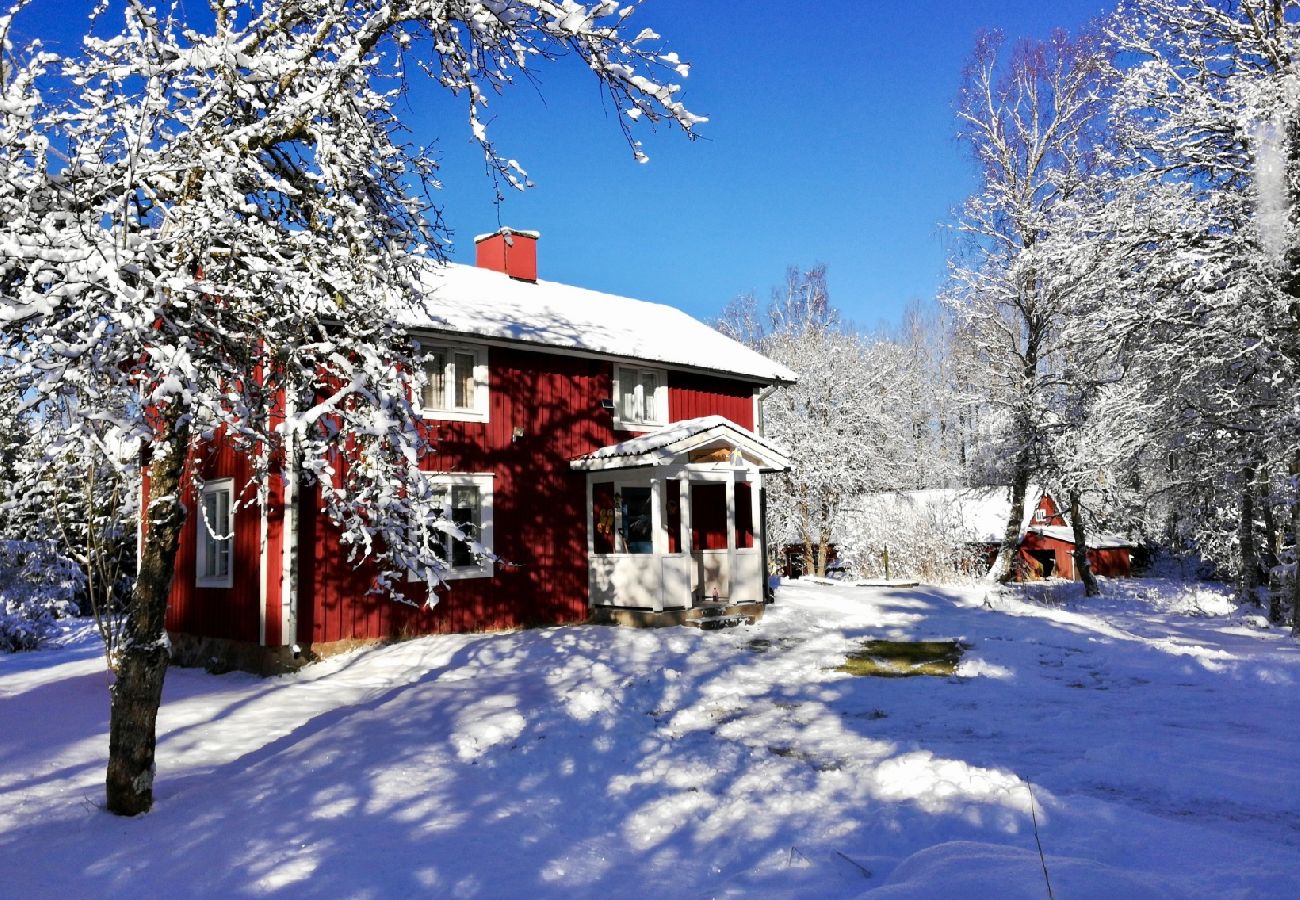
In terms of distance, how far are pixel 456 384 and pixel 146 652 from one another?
8.78 m

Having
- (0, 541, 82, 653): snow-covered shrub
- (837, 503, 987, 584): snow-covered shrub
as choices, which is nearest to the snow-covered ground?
(0, 541, 82, 653): snow-covered shrub

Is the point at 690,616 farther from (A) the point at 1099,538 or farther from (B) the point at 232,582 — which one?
(A) the point at 1099,538

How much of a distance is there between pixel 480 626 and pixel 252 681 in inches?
138

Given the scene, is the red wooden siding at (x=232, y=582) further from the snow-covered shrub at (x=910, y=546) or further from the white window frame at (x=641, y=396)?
the snow-covered shrub at (x=910, y=546)

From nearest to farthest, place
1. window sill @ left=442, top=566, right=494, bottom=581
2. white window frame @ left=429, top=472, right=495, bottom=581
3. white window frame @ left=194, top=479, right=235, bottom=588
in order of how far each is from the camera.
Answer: white window frame @ left=194, top=479, right=235, bottom=588 → window sill @ left=442, top=566, right=494, bottom=581 → white window frame @ left=429, top=472, right=495, bottom=581

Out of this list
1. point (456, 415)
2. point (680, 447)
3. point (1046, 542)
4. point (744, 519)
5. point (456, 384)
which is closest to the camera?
point (456, 415)

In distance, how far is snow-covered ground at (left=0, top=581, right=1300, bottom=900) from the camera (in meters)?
4.34

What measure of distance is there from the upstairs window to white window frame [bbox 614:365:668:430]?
2977mm

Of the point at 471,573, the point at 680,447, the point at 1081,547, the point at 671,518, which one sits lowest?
the point at 1081,547

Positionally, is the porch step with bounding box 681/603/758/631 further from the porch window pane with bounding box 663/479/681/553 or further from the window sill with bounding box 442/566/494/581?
the window sill with bounding box 442/566/494/581

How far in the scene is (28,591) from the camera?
63.4ft

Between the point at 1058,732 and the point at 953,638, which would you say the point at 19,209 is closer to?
the point at 1058,732

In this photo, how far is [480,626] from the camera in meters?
13.7

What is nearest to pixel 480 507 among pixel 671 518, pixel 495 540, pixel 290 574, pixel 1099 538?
pixel 495 540
